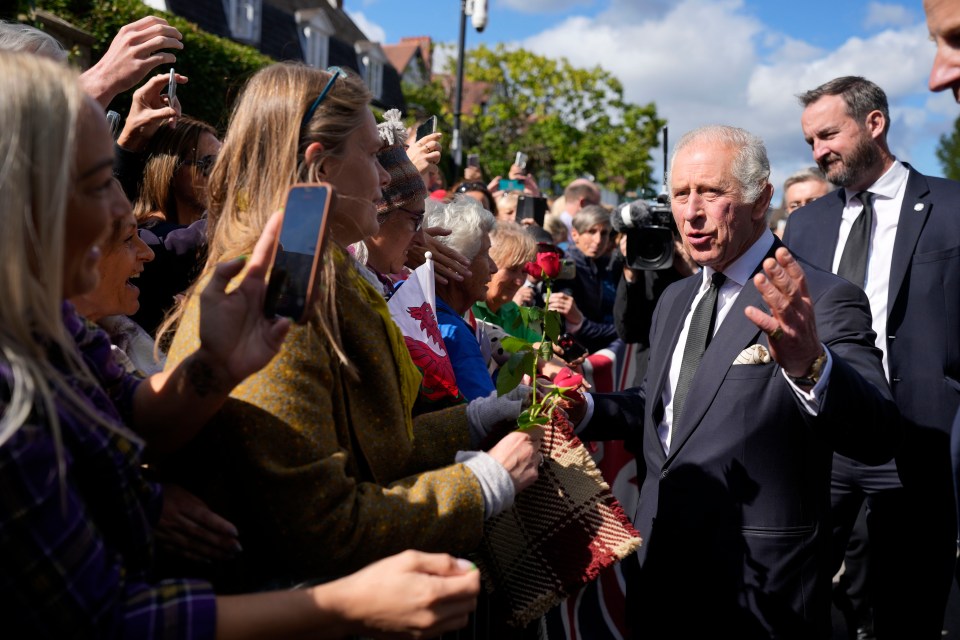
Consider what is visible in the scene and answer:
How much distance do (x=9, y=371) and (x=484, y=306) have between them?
3.00 meters

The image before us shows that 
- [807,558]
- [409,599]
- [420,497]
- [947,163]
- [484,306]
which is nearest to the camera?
[409,599]

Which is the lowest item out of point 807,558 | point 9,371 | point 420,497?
point 807,558

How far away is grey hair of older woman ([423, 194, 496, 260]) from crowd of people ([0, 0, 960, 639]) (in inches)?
0.6

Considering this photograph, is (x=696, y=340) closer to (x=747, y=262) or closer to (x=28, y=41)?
(x=747, y=262)

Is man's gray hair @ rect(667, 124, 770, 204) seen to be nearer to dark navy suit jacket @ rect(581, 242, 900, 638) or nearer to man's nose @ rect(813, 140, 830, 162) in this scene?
dark navy suit jacket @ rect(581, 242, 900, 638)

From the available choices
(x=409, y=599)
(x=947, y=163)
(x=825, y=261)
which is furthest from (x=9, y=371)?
(x=947, y=163)

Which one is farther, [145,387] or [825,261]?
[825,261]

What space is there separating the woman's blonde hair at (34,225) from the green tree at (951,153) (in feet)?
251

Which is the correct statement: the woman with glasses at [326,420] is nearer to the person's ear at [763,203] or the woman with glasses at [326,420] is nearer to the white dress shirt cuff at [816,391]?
the white dress shirt cuff at [816,391]

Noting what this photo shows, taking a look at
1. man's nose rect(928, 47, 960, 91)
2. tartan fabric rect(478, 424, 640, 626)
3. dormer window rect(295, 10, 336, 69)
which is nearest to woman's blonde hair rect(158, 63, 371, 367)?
tartan fabric rect(478, 424, 640, 626)

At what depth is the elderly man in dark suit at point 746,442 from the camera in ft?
7.68

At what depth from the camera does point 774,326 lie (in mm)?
2100

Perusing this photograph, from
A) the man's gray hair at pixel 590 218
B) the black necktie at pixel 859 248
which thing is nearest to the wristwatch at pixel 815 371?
the black necktie at pixel 859 248

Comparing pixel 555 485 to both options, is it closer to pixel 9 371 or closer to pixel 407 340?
pixel 407 340
